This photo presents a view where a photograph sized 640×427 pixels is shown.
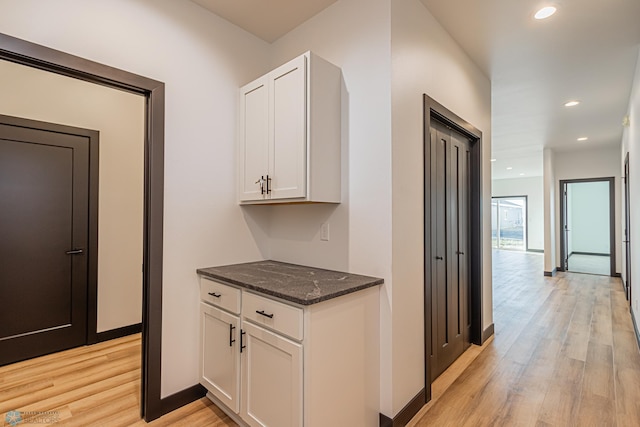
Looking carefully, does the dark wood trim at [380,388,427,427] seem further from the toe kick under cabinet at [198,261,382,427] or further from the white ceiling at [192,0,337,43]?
the white ceiling at [192,0,337,43]

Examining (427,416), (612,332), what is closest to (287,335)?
(427,416)

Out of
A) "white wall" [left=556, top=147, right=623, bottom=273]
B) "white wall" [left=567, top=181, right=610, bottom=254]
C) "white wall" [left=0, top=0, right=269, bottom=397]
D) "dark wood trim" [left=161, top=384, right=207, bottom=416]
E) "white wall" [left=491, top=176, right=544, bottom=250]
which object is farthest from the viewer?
"white wall" [left=491, top=176, right=544, bottom=250]

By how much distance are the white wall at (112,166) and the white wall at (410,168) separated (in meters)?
2.90

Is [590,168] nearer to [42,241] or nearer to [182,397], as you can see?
[182,397]

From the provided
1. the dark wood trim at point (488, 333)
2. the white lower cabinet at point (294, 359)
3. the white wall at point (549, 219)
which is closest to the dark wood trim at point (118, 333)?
the white lower cabinet at point (294, 359)

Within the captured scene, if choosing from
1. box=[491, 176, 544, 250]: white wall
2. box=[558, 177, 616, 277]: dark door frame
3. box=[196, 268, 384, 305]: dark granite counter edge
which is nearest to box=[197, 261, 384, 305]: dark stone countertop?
box=[196, 268, 384, 305]: dark granite counter edge

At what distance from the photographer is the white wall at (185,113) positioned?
5.94 ft

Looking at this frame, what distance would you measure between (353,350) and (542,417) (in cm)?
139

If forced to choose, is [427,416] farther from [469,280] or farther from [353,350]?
[469,280]

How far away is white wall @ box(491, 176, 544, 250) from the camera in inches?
440

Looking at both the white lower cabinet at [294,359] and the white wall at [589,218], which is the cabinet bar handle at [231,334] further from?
the white wall at [589,218]

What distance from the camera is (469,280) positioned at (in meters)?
3.09

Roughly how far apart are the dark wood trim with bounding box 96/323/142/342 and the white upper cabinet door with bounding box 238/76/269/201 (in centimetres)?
218

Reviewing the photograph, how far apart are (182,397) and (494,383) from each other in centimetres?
230
